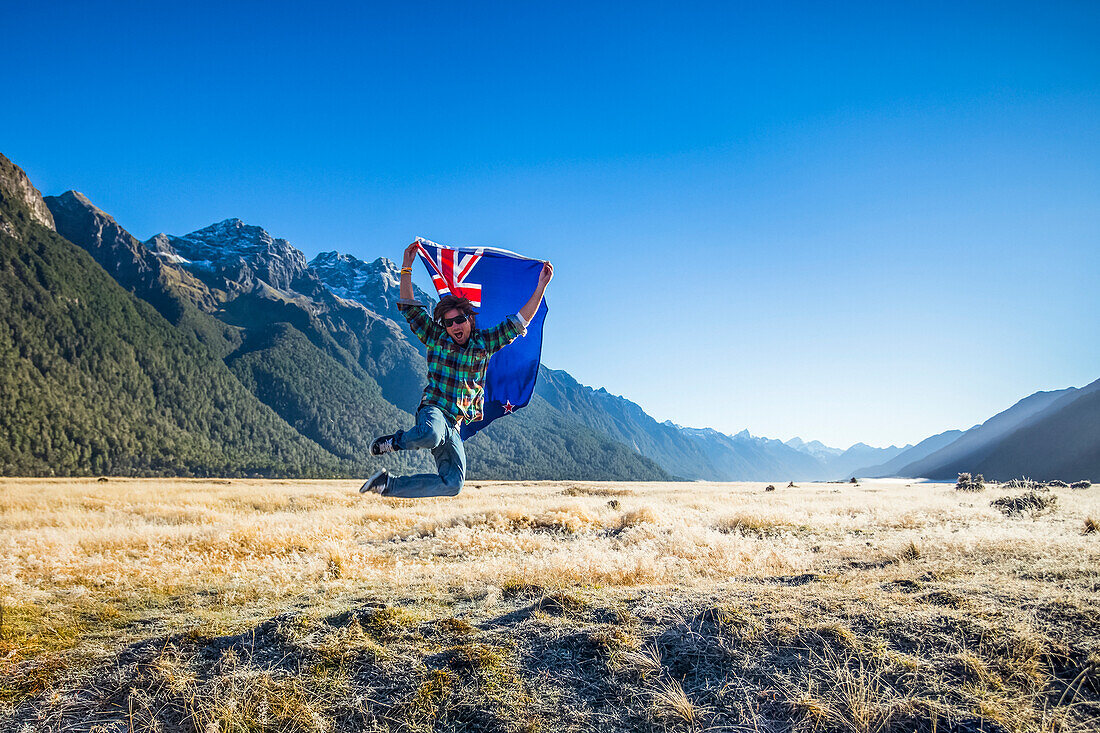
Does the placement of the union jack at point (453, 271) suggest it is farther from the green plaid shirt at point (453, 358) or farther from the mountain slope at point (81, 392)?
the mountain slope at point (81, 392)

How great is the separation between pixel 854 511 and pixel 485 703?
24.1 m

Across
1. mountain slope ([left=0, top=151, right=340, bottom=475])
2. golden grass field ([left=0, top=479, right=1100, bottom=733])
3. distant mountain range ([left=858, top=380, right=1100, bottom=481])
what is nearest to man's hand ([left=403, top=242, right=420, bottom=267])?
golden grass field ([left=0, top=479, right=1100, bottom=733])

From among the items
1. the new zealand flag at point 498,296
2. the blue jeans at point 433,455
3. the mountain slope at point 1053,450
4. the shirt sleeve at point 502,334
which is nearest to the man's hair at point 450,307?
the shirt sleeve at point 502,334

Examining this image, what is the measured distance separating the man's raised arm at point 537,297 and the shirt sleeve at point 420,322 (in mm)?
1220

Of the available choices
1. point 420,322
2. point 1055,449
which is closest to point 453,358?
point 420,322

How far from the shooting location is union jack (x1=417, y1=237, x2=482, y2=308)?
300 inches

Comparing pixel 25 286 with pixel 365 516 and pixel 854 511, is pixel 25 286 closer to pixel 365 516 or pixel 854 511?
pixel 365 516

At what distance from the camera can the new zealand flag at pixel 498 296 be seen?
7.82m

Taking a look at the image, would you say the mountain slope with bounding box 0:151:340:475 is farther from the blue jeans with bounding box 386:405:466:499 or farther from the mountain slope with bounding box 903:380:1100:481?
the mountain slope with bounding box 903:380:1100:481

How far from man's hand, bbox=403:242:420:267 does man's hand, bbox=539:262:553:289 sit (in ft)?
5.84

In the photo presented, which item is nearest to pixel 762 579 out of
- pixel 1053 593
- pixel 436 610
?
pixel 1053 593

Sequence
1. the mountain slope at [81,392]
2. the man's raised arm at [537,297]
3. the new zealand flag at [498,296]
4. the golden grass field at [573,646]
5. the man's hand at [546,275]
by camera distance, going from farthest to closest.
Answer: the mountain slope at [81,392], the new zealand flag at [498,296], the man's hand at [546,275], the man's raised arm at [537,297], the golden grass field at [573,646]

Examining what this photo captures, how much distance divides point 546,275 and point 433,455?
3136 mm

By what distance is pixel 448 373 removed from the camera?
6695 mm
